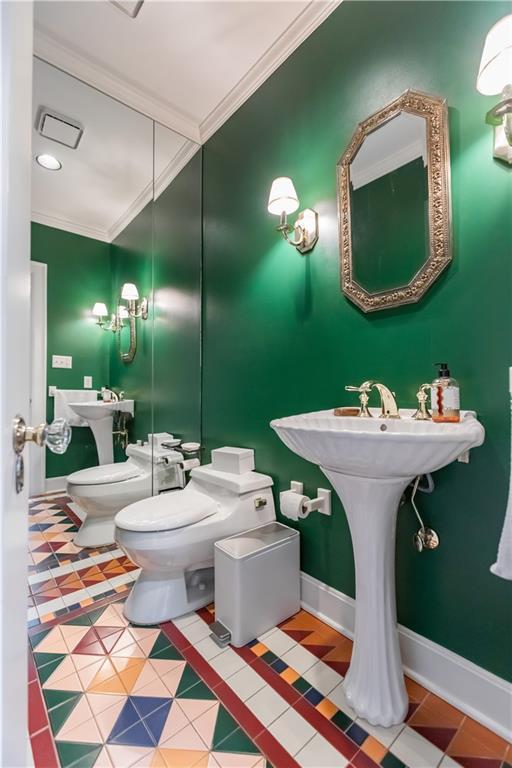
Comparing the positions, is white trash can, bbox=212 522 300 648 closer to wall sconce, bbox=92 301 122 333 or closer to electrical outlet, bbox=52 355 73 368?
electrical outlet, bbox=52 355 73 368

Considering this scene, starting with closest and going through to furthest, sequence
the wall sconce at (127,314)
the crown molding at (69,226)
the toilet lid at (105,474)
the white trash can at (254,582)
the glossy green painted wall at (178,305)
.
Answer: the white trash can at (254,582) → the crown molding at (69,226) → the toilet lid at (105,474) → the wall sconce at (127,314) → the glossy green painted wall at (178,305)

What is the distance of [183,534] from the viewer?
4.68ft

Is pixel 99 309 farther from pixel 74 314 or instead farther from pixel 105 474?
pixel 105 474

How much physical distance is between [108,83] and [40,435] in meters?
2.25

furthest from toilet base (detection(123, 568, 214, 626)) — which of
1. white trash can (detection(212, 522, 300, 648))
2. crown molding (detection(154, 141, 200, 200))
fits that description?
crown molding (detection(154, 141, 200, 200))

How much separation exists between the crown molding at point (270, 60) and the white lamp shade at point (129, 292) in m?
1.10

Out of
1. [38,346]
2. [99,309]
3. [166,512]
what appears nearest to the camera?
[166,512]

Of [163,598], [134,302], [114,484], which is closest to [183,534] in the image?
[163,598]

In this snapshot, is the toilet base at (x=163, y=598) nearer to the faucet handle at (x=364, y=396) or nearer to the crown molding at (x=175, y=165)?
the faucet handle at (x=364, y=396)

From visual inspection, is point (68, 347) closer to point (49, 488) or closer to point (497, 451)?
point (49, 488)

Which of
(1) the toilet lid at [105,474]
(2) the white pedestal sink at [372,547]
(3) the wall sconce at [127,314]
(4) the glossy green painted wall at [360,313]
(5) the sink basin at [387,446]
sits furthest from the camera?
(3) the wall sconce at [127,314]

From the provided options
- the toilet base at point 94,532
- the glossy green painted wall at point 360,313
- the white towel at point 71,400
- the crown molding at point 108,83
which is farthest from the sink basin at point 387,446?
the crown molding at point 108,83

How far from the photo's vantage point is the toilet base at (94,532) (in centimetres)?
195

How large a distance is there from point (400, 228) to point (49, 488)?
2.02 metres
